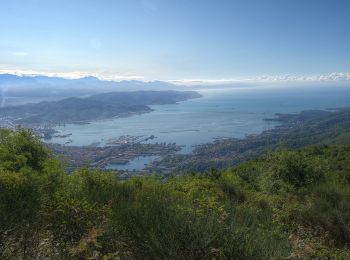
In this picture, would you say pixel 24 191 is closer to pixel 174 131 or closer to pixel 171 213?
pixel 171 213

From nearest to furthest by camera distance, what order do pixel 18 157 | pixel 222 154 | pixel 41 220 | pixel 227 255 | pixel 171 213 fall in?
pixel 227 255
pixel 171 213
pixel 41 220
pixel 18 157
pixel 222 154

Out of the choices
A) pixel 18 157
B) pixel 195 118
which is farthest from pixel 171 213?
pixel 195 118

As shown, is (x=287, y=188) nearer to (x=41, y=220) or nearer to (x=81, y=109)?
(x=41, y=220)

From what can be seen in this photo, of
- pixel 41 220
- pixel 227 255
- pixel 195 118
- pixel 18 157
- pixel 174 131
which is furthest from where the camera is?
pixel 195 118

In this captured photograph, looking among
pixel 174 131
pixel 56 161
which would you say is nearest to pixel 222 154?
pixel 174 131

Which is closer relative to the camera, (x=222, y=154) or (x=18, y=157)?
(x=18, y=157)

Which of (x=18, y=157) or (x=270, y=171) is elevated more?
(x=18, y=157)

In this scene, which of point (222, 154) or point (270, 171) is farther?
point (222, 154)

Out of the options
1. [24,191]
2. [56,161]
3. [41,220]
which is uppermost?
[24,191]

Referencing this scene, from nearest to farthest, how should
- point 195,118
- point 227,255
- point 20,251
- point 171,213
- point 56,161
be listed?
1. point 227,255
2. point 20,251
3. point 171,213
4. point 56,161
5. point 195,118
